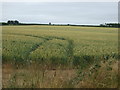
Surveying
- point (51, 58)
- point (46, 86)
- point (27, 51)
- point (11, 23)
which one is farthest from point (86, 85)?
point (11, 23)

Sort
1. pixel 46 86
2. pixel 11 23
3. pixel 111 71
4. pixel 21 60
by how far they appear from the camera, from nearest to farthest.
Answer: pixel 46 86 → pixel 111 71 → pixel 21 60 → pixel 11 23

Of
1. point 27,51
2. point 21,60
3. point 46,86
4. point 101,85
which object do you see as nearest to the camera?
point 46,86

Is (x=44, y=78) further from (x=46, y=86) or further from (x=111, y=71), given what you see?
(x=111, y=71)

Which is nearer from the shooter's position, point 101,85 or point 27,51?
point 101,85

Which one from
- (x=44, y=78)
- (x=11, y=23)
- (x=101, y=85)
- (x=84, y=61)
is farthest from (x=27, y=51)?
(x=11, y=23)

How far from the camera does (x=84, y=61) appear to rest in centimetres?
1106

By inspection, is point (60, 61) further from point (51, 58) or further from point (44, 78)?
point (44, 78)

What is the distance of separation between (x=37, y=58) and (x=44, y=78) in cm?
368

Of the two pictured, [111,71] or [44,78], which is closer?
[44,78]

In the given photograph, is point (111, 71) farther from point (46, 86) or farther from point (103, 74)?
point (46, 86)

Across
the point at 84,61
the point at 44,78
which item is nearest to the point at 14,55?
the point at 84,61

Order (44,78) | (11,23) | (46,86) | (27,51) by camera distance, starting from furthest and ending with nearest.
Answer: (11,23) → (27,51) → (44,78) → (46,86)

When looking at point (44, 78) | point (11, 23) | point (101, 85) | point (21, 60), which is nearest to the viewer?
point (101, 85)

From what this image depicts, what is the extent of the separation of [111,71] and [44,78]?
1.73 meters
